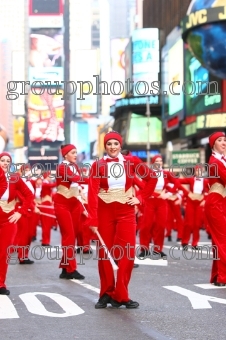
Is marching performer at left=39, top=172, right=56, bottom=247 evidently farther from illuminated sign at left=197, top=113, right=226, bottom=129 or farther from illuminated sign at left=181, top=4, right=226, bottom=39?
illuminated sign at left=197, top=113, right=226, bottom=129

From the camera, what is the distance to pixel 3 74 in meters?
127

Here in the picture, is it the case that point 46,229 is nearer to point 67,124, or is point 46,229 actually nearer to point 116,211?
point 116,211

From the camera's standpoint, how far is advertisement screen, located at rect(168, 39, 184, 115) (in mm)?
60188

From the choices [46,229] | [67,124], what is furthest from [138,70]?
[67,124]

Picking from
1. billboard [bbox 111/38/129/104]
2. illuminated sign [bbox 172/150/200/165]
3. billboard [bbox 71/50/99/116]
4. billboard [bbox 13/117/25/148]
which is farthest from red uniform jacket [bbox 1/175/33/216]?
billboard [bbox 13/117/25/148]

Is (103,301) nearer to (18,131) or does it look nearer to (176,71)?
(176,71)

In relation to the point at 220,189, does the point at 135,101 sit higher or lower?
higher

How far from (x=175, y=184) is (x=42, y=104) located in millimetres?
145450

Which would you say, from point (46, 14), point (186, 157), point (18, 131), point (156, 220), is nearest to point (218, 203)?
point (156, 220)

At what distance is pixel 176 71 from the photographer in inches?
2469

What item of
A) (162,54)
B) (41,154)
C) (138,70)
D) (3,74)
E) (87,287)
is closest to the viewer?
(87,287)

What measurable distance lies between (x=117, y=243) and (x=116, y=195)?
1.65ft

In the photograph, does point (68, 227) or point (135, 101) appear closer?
point (68, 227)

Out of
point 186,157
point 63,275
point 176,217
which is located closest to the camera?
point 63,275
